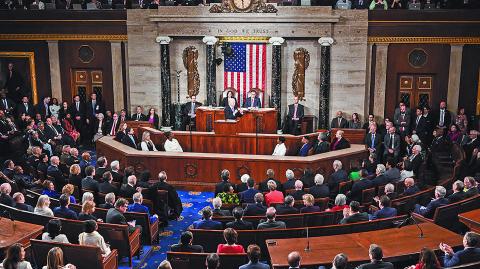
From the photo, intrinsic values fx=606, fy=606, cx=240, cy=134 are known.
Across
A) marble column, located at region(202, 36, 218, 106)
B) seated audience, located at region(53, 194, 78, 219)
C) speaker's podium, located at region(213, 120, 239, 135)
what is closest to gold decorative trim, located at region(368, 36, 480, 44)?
marble column, located at region(202, 36, 218, 106)

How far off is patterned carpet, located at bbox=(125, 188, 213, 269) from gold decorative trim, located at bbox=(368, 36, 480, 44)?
729 centimetres

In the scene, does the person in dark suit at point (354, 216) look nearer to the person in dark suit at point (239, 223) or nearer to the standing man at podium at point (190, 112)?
the person in dark suit at point (239, 223)

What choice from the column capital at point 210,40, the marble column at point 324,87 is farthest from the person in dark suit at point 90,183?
the marble column at point 324,87

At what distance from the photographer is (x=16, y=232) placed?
8.85 meters

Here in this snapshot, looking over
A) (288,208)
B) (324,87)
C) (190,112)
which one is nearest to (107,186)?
(288,208)

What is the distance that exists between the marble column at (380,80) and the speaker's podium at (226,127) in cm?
510

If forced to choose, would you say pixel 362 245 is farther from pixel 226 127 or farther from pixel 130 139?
pixel 130 139

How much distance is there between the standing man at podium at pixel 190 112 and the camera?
18.3 m

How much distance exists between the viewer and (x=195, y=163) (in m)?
14.6

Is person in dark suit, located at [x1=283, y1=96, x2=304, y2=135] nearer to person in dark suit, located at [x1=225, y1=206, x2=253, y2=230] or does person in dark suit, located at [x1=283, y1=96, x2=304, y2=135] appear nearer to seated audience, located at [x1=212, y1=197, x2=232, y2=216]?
seated audience, located at [x1=212, y1=197, x2=232, y2=216]

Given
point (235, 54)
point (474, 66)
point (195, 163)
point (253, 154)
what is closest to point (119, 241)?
point (195, 163)

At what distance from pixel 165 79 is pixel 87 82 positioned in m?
2.78

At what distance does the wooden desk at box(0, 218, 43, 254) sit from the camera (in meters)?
8.50

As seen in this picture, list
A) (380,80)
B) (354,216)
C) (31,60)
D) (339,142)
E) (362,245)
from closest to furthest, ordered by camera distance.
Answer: (362,245)
(354,216)
(339,142)
(380,80)
(31,60)
